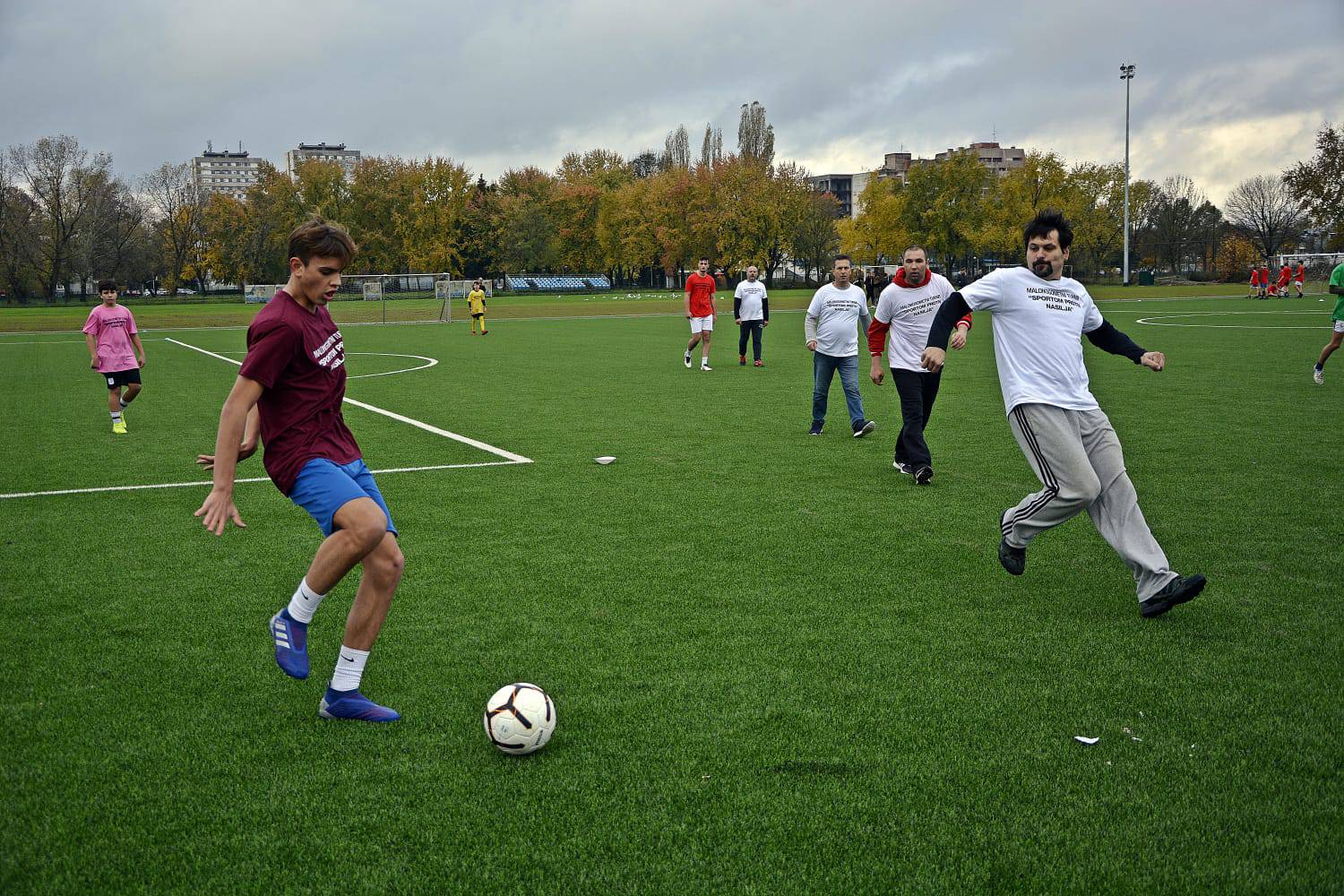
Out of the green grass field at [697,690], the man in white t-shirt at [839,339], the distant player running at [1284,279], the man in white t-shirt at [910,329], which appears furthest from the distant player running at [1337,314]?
the distant player running at [1284,279]

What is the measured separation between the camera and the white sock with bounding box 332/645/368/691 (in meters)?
4.42

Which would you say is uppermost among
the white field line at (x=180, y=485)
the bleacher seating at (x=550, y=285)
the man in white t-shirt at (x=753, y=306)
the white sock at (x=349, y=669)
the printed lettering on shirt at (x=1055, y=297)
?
the bleacher seating at (x=550, y=285)

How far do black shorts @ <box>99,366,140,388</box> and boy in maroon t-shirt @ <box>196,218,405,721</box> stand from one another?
35.7ft

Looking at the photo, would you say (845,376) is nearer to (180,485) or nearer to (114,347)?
(180,485)

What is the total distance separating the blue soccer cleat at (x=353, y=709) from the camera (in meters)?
4.40

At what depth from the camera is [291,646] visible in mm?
4621

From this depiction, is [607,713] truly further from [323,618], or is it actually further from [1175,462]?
[1175,462]

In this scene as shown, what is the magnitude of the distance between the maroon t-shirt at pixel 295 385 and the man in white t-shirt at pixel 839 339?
8013mm

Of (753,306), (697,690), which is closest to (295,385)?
(697,690)

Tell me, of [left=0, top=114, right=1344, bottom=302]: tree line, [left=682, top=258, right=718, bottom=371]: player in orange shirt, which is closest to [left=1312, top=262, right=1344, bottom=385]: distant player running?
[left=682, top=258, right=718, bottom=371]: player in orange shirt

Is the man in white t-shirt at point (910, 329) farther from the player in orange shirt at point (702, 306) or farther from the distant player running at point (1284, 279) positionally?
the distant player running at point (1284, 279)

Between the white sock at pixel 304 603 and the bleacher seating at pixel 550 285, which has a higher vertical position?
the bleacher seating at pixel 550 285

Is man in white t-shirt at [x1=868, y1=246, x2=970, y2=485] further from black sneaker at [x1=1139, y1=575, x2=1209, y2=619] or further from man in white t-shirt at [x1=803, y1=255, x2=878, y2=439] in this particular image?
black sneaker at [x1=1139, y1=575, x2=1209, y2=619]

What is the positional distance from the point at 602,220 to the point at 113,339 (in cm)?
8283
